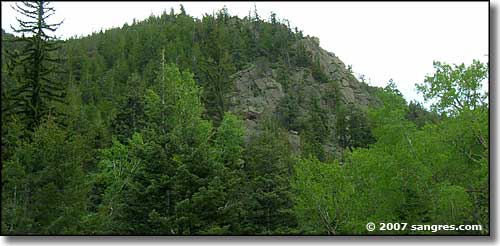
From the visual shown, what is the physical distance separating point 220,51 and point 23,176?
3756 cm

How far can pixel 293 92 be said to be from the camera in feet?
174

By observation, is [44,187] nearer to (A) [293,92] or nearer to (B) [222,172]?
(B) [222,172]

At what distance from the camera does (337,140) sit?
141 ft

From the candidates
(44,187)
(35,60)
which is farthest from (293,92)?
(44,187)

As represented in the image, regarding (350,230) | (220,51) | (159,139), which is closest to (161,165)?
(159,139)

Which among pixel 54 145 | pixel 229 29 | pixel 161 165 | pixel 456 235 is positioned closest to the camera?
pixel 456 235

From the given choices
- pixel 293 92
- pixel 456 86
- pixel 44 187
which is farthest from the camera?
pixel 293 92

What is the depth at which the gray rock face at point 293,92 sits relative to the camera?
159 ft

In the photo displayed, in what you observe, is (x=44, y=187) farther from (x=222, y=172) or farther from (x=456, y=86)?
(x=456, y=86)

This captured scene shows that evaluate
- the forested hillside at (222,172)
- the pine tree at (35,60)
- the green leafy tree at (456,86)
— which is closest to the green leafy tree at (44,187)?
the forested hillside at (222,172)

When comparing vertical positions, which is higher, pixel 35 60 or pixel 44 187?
pixel 35 60

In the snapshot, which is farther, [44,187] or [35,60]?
[35,60]

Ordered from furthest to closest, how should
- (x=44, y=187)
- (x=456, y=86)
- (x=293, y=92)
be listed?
(x=293, y=92)
(x=456, y=86)
(x=44, y=187)

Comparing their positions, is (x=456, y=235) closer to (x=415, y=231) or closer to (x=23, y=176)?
(x=415, y=231)
